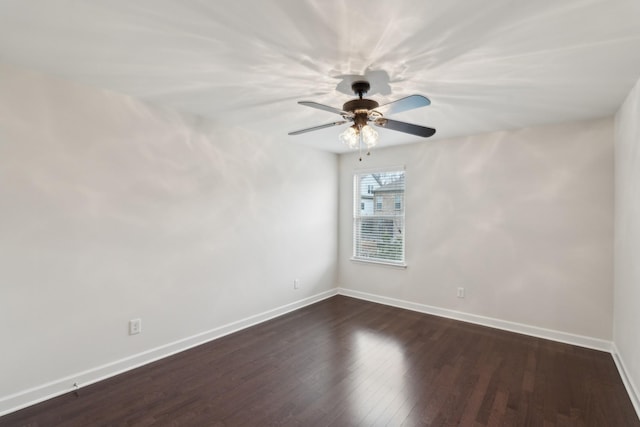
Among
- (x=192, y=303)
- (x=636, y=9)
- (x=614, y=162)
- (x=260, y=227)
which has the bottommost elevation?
(x=192, y=303)

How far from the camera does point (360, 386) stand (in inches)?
94.0

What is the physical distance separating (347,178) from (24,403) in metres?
4.20

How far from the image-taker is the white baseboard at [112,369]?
6.90ft

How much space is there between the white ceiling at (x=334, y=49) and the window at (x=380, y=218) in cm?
Answer: 187

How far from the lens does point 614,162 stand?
2.95m

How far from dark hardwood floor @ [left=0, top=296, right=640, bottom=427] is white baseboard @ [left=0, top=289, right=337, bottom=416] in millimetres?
67

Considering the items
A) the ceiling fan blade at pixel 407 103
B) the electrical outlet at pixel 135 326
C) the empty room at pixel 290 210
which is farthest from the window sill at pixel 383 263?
the electrical outlet at pixel 135 326

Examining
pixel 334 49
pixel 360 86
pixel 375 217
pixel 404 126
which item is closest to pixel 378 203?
pixel 375 217

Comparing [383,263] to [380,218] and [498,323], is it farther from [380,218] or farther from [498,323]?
[498,323]

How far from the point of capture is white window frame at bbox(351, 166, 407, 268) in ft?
14.3

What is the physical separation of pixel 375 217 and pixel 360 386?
2674 mm

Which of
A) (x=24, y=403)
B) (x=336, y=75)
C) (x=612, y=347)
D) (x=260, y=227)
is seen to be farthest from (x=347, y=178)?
(x=24, y=403)

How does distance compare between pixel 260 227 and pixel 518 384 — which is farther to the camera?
pixel 260 227

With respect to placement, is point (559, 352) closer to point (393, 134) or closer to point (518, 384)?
point (518, 384)
